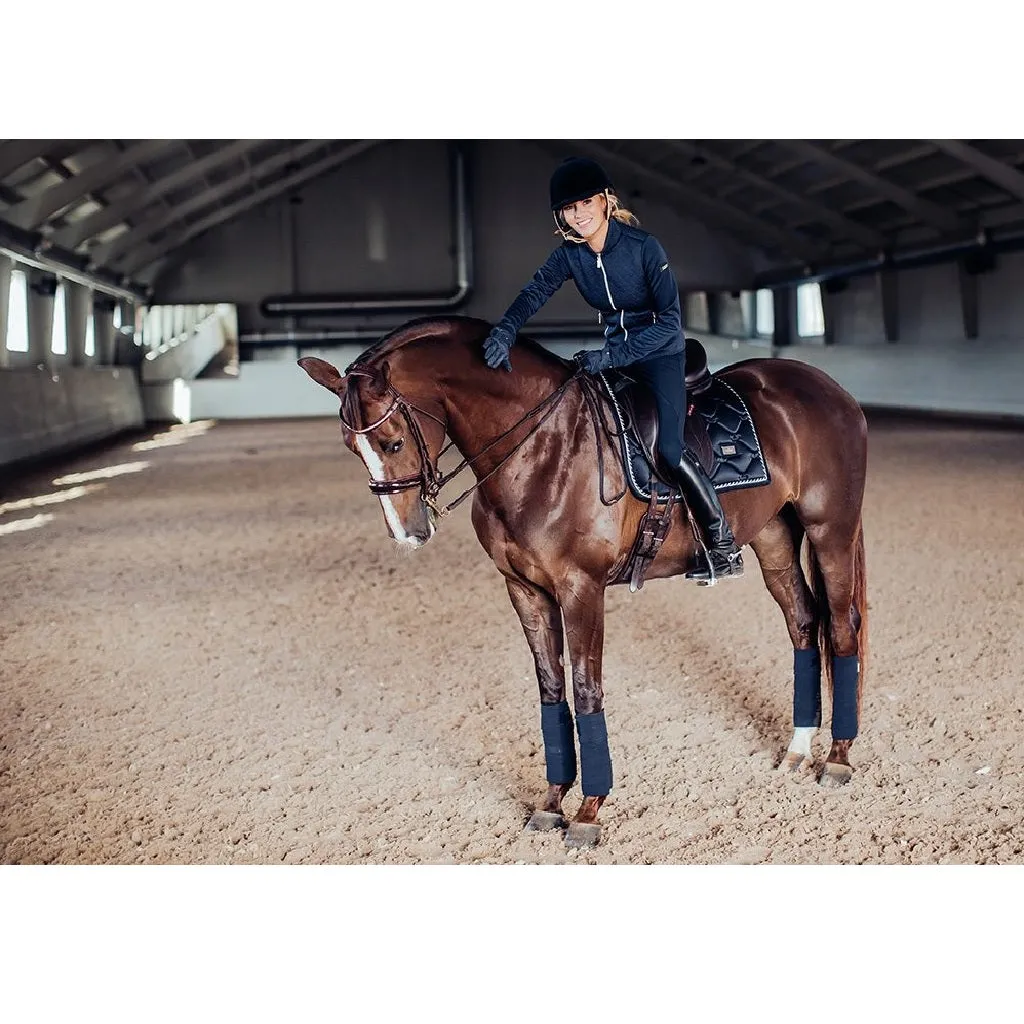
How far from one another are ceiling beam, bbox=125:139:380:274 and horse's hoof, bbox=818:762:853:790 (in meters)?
22.3

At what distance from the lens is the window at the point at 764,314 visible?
1051 inches

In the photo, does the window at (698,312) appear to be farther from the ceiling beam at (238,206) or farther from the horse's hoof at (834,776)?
the horse's hoof at (834,776)

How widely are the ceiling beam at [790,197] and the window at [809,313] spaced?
2831 mm

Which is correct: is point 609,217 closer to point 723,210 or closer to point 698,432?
point 698,432

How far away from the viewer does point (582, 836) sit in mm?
3443

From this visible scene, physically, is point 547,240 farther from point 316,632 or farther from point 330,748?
point 330,748

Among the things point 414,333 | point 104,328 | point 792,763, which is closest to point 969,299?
point 104,328

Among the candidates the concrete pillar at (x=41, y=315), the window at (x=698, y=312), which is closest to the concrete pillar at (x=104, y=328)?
the concrete pillar at (x=41, y=315)

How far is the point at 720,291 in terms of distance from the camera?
27.2 metres

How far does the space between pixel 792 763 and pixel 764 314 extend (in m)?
24.5

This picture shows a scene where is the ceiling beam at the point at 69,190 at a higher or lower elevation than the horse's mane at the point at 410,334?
higher

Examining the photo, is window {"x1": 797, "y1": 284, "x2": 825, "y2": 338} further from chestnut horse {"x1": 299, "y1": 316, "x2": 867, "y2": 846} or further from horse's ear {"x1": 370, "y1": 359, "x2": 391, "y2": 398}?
horse's ear {"x1": 370, "y1": 359, "x2": 391, "y2": 398}

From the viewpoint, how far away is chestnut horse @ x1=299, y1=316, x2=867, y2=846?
314 cm

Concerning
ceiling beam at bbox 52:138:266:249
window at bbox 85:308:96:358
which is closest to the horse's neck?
ceiling beam at bbox 52:138:266:249
